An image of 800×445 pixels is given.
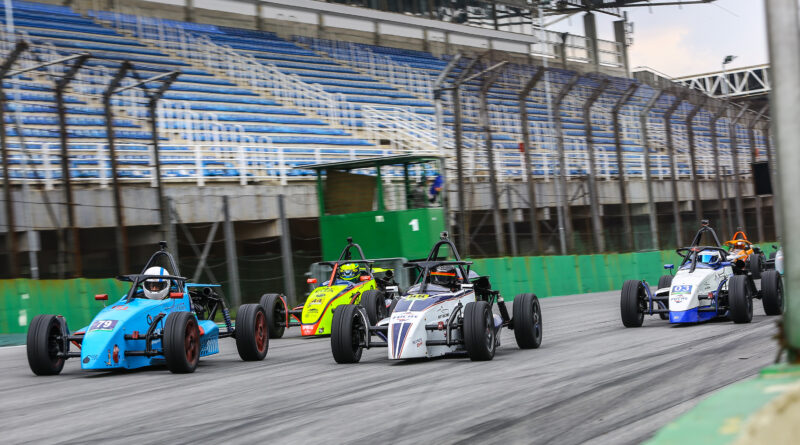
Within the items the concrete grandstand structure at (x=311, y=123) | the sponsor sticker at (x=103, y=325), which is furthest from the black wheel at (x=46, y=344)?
the concrete grandstand structure at (x=311, y=123)

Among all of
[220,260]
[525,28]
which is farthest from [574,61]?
[220,260]

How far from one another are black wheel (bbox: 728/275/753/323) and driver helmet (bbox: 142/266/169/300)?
7.35 m

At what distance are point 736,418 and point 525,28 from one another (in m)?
52.9

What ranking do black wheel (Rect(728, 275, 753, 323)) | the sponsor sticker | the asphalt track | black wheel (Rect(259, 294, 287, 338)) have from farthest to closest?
black wheel (Rect(259, 294, 287, 338)) → black wheel (Rect(728, 275, 753, 323)) → the sponsor sticker → the asphalt track

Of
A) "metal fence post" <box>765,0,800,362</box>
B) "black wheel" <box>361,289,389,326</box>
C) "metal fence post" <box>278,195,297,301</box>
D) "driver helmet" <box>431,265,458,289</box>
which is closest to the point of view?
"metal fence post" <box>765,0,800,362</box>

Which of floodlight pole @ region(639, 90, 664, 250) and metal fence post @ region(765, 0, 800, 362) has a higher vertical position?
floodlight pole @ region(639, 90, 664, 250)

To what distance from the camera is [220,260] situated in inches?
788

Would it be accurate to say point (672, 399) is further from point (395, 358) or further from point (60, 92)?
point (60, 92)

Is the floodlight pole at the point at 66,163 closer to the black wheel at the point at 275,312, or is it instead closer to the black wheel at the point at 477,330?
the black wheel at the point at 275,312

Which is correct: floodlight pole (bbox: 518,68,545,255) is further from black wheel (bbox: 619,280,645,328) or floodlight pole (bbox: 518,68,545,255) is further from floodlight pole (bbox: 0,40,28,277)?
floodlight pole (bbox: 0,40,28,277)

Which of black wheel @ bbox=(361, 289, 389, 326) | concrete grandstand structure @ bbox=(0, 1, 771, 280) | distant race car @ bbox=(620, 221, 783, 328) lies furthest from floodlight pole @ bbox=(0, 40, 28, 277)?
distant race car @ bbox=(620, 221, 783, 328)

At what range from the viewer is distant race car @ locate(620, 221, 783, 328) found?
42.5 ft

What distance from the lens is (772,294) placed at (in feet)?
45.2

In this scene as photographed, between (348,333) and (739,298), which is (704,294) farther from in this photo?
(348,333)
